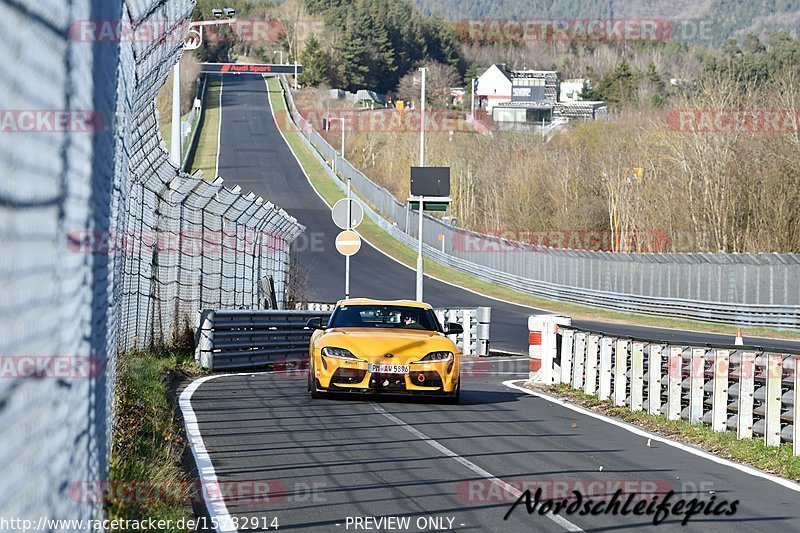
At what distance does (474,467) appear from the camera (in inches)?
372

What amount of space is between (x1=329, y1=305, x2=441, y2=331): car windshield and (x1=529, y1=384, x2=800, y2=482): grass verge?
2361 millimetres

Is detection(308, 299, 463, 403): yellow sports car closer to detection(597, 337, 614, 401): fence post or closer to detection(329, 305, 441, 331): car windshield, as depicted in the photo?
detection(329, 305, 441, 331): car windshield

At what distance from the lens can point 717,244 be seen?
170ft

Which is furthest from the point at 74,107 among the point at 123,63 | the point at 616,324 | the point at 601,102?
the point at 601,102

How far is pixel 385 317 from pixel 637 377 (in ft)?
10.7

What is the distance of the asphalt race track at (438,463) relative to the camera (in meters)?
7.50

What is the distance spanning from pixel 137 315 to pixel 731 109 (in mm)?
39264

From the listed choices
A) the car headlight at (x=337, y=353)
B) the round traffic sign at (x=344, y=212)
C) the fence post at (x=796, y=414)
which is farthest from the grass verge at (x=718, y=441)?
the round traffic sign at (x=344, y=212)

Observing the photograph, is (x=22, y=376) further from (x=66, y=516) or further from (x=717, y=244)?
(x=717, y=244)

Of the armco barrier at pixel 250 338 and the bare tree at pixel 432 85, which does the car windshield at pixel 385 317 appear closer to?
the armco barrier at pixel 250 338

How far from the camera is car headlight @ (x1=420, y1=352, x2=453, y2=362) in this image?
1425 centimetres

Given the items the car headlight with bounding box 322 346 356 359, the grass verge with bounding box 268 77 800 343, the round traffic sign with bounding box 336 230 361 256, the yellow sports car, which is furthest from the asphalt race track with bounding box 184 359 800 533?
the grass verge with bounding box 268 77 800 343

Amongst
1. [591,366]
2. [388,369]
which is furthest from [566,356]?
[388,369]

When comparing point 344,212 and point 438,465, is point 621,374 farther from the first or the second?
point 344,212
